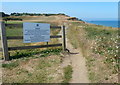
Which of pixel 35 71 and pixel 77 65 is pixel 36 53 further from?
pixel 35 71

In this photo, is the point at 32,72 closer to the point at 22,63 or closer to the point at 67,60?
the point at 22,63

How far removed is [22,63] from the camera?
429 inches

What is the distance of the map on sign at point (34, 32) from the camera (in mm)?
12359

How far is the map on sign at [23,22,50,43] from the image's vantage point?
487 inches

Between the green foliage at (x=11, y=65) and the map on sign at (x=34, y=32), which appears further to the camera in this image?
the map on sign at (x=34, y=32)

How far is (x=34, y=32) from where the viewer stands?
12711 mm

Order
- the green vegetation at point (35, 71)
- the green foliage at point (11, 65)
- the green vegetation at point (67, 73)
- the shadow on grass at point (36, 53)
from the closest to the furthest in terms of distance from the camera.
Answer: the green vegetation at point (67, 73) → the green vegetation at point (35, 71) → the green foliage at point (11, 65) → the shadow on grass at point (36, 53)

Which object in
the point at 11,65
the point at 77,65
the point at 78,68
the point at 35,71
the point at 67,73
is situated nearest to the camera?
the point at 67,73

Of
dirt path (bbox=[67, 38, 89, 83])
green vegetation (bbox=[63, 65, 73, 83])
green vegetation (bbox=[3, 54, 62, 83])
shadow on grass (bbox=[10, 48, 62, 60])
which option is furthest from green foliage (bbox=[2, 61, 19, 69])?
dirt path (bbox=[67, 38, 89, 83])

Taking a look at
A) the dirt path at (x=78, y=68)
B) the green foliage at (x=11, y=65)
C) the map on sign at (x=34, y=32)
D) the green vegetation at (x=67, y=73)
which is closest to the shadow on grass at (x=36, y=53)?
the map on sign at (x=34, y=32)

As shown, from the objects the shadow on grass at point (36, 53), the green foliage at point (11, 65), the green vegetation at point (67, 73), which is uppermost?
the shadow on grass at point (36, 53)

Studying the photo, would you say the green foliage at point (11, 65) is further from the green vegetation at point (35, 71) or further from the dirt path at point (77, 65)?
the dirt path at point (77, 65)

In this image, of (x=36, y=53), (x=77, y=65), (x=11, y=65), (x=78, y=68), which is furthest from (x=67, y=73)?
(x=36, y=53)

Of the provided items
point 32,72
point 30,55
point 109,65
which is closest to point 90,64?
point 109,65
